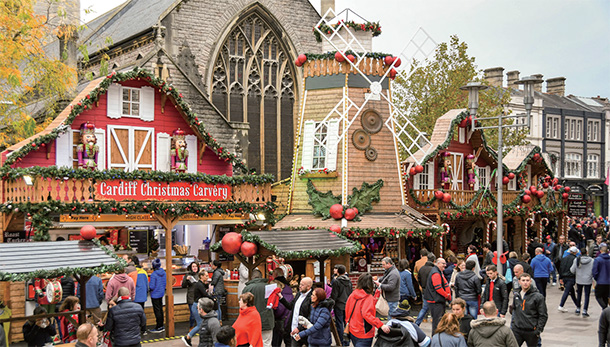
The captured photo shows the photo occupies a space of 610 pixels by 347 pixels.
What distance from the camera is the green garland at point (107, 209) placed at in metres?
16.7

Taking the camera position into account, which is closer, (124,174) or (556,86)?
(124,174)

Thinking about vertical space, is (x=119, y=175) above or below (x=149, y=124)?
below

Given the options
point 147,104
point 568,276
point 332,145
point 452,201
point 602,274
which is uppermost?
point 147,104

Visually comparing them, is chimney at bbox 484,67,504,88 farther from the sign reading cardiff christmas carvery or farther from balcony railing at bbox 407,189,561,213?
the sign reading cardiff christmas carvery

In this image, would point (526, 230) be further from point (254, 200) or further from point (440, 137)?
point (254, 200)

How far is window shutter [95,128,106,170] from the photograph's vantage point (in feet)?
66.3

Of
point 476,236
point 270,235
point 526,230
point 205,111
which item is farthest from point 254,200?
point 526,230

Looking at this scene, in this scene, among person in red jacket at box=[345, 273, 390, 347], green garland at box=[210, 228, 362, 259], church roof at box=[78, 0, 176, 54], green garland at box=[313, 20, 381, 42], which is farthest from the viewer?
church roof at box=[78, 0, 176, 54]

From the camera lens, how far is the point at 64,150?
19.6 meters

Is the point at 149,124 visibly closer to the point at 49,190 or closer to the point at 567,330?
the point at 49,190

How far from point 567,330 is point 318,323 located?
8563 millimetres

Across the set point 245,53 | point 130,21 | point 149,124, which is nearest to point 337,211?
point 149,124

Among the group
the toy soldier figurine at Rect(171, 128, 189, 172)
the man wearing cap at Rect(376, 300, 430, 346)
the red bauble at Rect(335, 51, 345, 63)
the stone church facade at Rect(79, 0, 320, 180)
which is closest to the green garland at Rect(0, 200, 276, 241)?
the toy soldier figurine at Rect(171, 128, 189, 172)

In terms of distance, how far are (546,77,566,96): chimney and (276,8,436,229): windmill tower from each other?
4083cm
